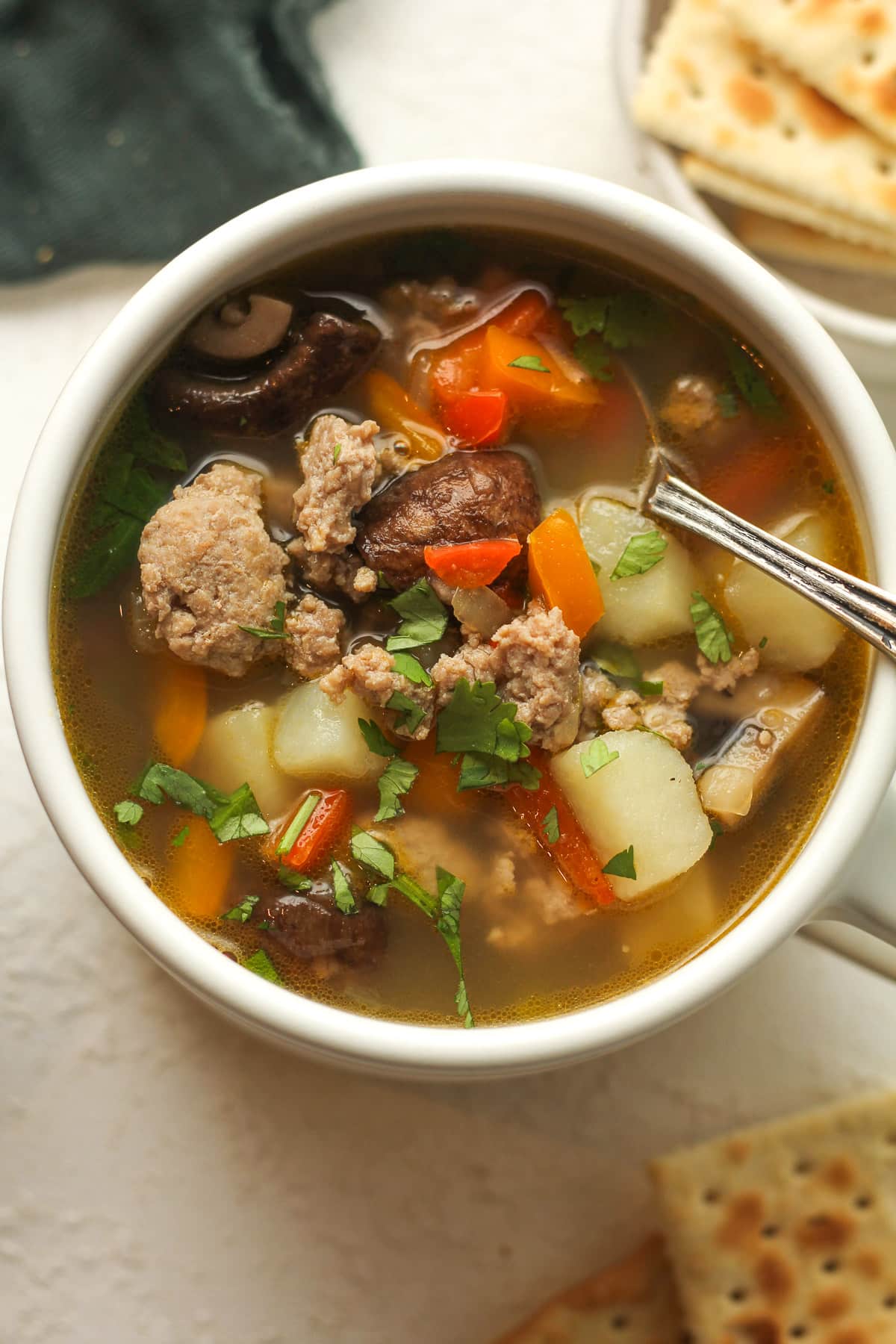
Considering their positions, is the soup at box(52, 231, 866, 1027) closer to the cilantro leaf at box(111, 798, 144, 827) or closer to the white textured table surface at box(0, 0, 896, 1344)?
the cilantro leaf at box(111, 798, 144, 827)

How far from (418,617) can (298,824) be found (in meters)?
0.38

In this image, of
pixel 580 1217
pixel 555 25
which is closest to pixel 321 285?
pixel 555 25

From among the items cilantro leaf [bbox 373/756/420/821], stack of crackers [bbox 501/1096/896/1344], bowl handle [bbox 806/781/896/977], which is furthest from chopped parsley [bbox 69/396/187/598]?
stack of crackers [bbox 501/1096/896/1344]

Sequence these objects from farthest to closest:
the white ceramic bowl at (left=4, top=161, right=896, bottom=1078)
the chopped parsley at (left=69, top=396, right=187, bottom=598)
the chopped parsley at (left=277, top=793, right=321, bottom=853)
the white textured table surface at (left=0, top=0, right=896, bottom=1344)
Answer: the white textured table surface at (left=0, top=0, right=896, bottom=1344) < the chopped parsley at (left=277, top=793, right=321, bottom=853) < the chopped parsley at (left=69, top=396, right=187, bottom=598) < the white ceramic bowl at (left=4, top=161, right=896, bottom=1078)

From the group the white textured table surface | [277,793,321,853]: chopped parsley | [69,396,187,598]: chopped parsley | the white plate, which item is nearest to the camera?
[69,396,187,598]: chopped parsley

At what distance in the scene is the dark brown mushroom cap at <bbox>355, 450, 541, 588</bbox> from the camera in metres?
2.01

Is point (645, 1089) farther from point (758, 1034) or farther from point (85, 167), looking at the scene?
point (85, 167)

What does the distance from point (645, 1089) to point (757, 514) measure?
1.26 m

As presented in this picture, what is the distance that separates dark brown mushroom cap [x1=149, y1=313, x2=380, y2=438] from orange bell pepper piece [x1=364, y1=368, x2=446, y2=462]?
0.18 ft

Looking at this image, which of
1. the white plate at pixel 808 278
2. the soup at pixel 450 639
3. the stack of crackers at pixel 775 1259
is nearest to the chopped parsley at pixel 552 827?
the soup at pixel 450 639

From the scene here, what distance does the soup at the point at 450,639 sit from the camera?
6.51ft

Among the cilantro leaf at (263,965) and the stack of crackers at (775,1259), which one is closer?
the cilantro leaf at (263,965)

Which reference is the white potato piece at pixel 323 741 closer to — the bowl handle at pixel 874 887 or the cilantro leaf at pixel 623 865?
the cilantro leaf at pixel 623 865

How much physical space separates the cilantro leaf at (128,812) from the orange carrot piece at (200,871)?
77mm
